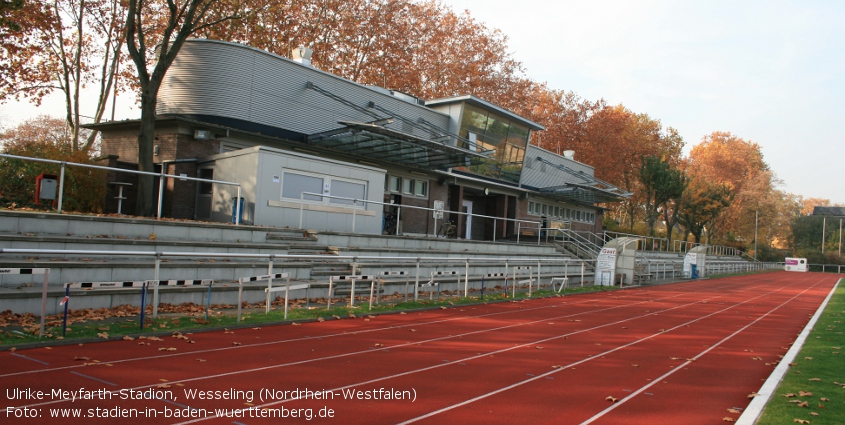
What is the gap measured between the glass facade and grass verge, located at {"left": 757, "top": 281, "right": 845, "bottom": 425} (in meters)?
19.8

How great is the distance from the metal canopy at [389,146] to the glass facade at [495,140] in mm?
3984

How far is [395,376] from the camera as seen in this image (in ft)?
25.5

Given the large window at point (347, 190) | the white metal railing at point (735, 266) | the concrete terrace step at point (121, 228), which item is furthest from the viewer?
the white metal railing at point (735, 266)

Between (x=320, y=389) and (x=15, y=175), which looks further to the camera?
(x=15, y=175)

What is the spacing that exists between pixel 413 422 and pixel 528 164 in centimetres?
3216

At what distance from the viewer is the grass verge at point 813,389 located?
6445 millimetres

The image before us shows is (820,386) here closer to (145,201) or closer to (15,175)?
(145,201)

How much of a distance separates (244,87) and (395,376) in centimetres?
1624

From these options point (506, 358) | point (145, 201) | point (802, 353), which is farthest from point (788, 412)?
point (145, 201)

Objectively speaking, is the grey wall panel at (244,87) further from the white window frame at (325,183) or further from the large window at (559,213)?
the large window at (559,213)

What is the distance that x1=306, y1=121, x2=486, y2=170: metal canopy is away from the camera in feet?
71.7

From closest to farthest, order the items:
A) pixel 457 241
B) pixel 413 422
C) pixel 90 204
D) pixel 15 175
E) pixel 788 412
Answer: pixel 413 422
pixel 788 412
pixel 15 175
pixel 90 204
pixel 457 241

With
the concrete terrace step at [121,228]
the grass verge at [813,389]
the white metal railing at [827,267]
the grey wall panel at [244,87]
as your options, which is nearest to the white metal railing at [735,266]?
the white metal railing at [827,267]

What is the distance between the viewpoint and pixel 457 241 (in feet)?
76.5
